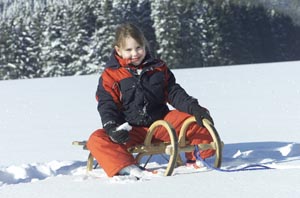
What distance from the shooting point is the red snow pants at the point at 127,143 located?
352 centimetres

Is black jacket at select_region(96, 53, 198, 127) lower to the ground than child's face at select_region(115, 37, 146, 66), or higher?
lower

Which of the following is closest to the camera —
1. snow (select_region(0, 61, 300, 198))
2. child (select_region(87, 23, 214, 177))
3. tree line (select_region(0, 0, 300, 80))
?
snow (select_region(0, 61, 300, 198))

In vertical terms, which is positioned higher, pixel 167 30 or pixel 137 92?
pixel 167 30

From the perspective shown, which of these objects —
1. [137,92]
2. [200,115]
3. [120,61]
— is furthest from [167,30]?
[200,115]

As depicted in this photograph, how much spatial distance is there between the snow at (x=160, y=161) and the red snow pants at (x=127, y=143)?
0.12 m

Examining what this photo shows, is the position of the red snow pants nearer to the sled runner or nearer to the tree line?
the sled runner

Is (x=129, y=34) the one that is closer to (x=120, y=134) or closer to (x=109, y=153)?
(x=120, y=134)

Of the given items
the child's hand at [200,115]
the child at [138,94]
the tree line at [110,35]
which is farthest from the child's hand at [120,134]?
the tree line at [110,35]

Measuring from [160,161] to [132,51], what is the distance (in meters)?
0.96

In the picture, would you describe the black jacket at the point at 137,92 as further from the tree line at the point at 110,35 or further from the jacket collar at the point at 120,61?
the tree line at the point at 110,35

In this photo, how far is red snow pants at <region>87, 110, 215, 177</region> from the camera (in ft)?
11.6

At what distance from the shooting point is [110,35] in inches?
1565

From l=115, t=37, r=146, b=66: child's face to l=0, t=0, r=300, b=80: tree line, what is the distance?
3028 centimetres

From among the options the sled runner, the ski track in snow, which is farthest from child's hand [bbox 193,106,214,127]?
the ski track in snow
